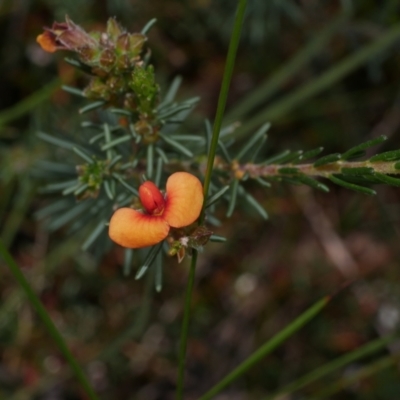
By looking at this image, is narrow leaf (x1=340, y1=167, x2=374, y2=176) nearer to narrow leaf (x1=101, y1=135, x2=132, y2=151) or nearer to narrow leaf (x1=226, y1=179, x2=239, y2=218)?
narrow leaf (x1=226, y1=179, x2=239, y2=218)

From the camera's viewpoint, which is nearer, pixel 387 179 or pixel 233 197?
pixel 387 179

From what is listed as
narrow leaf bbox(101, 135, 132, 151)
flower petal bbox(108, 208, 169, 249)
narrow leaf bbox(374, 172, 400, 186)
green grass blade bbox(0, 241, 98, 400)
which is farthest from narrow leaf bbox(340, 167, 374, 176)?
green grass blade bbox(0, 241, 98, 400)

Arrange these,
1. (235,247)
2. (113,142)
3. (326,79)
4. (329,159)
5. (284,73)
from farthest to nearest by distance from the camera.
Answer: (235,247)
(284,73)
(326,79)
(113,142)
(329,159)

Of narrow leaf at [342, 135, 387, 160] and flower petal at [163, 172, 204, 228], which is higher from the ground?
flower petal at [163, 172, 204, 228]

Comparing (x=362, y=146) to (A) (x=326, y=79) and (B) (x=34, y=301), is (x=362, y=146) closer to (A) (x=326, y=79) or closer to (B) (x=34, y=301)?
(B) (x=34, y=301)

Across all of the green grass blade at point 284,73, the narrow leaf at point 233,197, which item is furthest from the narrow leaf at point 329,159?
the green grass blade at point 284,73

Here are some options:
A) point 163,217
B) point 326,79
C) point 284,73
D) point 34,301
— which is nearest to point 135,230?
point 163,217

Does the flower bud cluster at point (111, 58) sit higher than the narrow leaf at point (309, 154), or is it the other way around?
the flower bud cluster at point (111, 58)

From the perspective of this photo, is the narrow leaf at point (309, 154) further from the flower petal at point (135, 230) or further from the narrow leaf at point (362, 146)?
the flower petal at point (135, 230)
